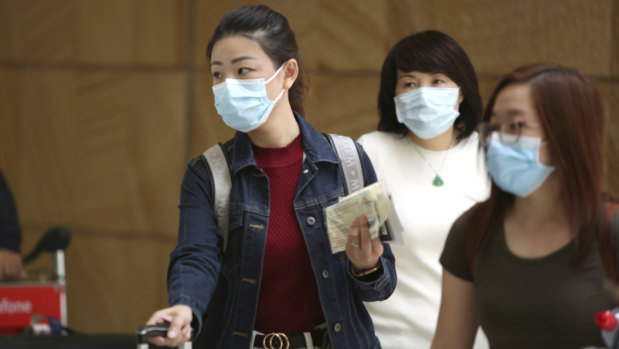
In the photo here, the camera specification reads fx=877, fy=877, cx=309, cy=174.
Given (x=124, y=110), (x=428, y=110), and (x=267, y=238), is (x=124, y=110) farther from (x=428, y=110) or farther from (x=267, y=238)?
(x=267, y=238)

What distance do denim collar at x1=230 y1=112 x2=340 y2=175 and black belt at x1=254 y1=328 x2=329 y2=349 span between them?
0.48 metres

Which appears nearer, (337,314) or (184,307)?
(184,307)

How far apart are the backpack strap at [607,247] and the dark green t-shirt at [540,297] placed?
0.03ft

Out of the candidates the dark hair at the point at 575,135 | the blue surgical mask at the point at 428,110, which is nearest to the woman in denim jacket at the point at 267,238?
the dark hair at the point at 575,135

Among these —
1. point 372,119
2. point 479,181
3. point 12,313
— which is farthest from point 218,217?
point 372,119

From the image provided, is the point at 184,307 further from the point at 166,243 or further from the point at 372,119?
the point at 166,243

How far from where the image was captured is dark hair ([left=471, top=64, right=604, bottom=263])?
1.90 m

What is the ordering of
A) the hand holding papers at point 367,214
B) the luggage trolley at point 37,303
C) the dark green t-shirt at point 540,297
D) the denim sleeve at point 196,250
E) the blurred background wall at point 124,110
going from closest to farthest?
1. the dark green t-shirt at point 540,297
2. the hand holding papers at point 367,214
3. the denim sleeve at point 196,250
4. the luggage trolley at point 37,303
5. the blurred background wall at point 124,110

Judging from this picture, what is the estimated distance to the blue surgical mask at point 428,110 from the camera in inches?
130

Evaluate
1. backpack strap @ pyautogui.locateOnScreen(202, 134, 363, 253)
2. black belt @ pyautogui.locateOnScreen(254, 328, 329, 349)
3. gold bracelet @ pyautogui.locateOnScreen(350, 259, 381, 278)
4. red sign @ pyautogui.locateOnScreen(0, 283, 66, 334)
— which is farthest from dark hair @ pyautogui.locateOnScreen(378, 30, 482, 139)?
red sign @ pyautogui.locateOnScreen(0, 283, 66, 334)

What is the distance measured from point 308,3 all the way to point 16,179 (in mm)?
2893

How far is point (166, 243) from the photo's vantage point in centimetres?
662

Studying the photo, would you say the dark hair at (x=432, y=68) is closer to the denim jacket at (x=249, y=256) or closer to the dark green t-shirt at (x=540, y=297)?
the denim jacket at (x=249, y=256)

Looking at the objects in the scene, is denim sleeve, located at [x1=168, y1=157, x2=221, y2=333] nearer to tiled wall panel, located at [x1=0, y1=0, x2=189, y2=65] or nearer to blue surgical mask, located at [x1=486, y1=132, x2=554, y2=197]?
blue surgical mask, located at [x1=486, y1=132, x2=554, y2=197]
